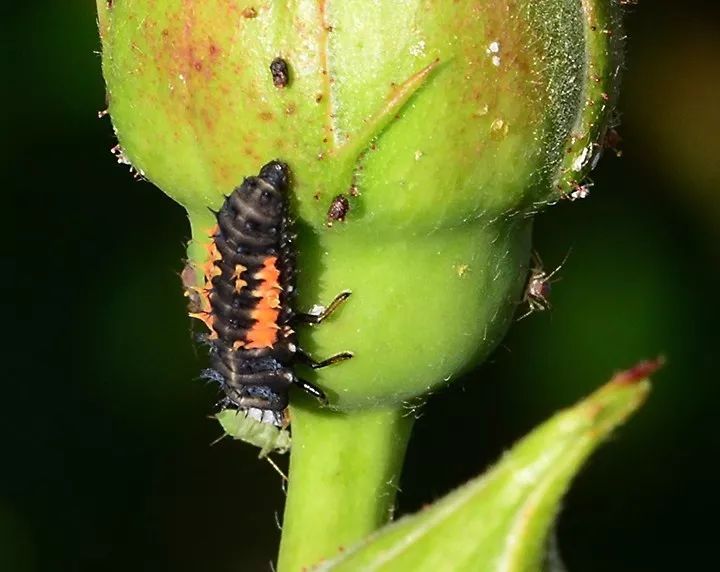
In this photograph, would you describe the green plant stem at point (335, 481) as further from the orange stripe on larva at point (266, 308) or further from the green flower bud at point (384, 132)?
the orange stripe on larva at point (266, 308)

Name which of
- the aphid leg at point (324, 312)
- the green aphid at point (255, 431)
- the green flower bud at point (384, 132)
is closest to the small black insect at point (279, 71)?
the green flower bud at point (384, 132)

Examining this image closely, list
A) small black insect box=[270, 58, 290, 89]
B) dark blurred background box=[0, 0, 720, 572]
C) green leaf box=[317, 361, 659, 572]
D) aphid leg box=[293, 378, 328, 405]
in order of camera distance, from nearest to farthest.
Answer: green leaf box=[317, 361, 659, 572]
small black insect box=[270, 58, 290, 89]
aphid leg box=[293, 378, 328, 405]
dark blurred background box=[0, 0, 720, 572]

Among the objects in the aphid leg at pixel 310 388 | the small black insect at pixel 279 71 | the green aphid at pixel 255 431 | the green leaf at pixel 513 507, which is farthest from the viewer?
the green aphid at pixel 255 431

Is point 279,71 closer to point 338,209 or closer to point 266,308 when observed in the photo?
point 338,209

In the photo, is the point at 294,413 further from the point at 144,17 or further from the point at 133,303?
the point at 133,303

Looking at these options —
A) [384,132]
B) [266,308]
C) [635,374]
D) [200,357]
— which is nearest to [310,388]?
[266,308]

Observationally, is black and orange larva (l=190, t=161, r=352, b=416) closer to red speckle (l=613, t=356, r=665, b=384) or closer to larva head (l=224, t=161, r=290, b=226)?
larva head (l=224, t=161, r=290, b=226)

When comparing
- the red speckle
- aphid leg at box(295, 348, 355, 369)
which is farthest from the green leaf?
aphid leg at box(295, 348, 355, 369)
